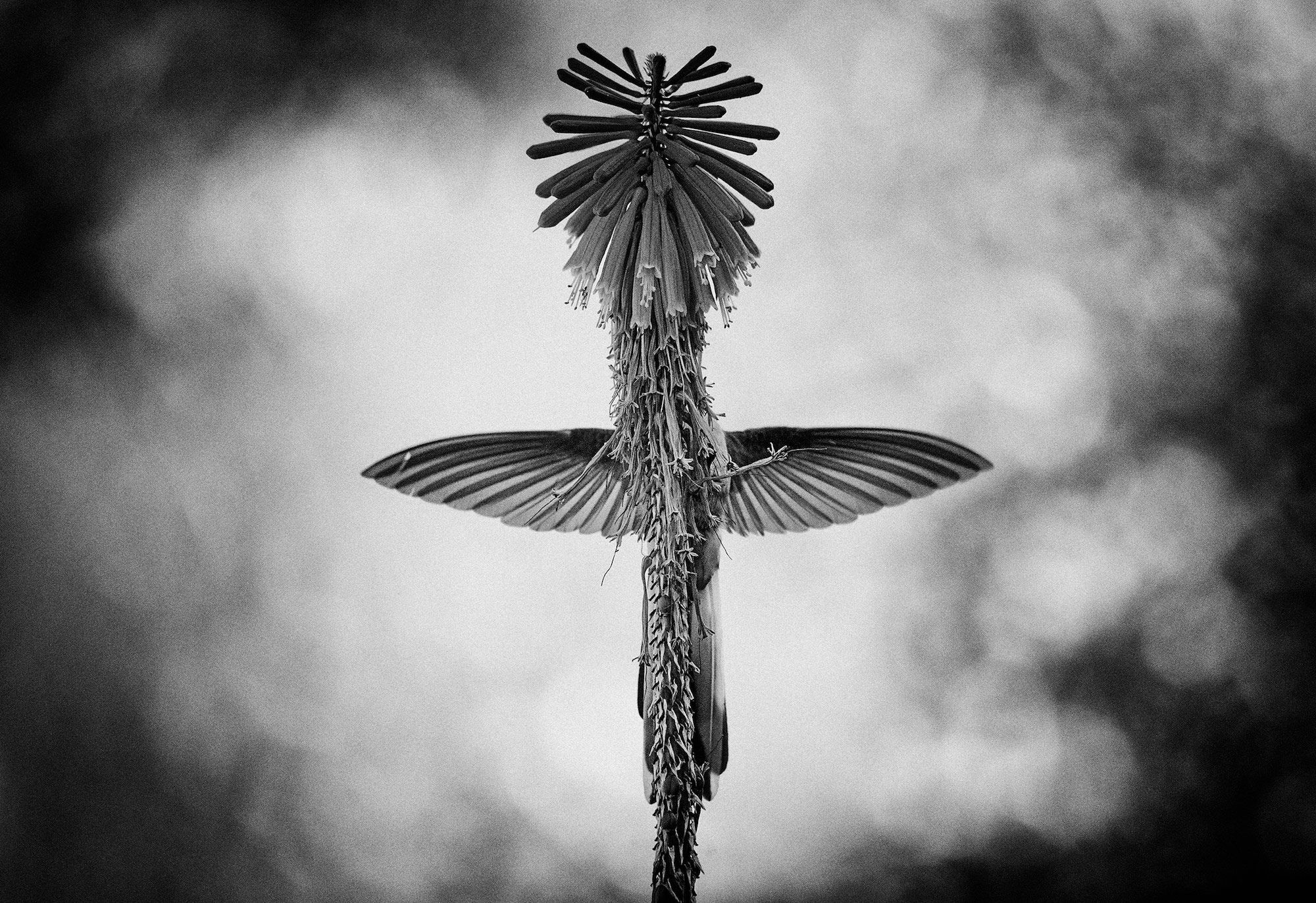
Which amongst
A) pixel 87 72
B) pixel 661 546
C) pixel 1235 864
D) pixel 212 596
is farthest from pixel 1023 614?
pixel 87 72

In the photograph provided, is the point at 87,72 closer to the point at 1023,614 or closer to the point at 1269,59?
the point at 1023,614

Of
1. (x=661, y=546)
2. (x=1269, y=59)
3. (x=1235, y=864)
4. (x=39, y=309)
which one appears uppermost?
(x=1269, y=59)

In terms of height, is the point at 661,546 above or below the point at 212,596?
below

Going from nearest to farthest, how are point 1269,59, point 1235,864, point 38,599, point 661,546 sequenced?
1. point 661,546
2. point 1235,864
3. point 38,599
4. point 1269,59

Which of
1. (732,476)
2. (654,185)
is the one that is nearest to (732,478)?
(732,476)

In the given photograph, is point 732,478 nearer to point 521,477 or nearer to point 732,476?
point 732,476

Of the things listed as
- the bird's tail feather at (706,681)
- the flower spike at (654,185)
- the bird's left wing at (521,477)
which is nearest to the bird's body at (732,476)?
the bird's left wing at (521,477)

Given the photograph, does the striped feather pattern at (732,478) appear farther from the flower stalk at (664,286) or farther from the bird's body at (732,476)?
the flower stalk at (664,286)
